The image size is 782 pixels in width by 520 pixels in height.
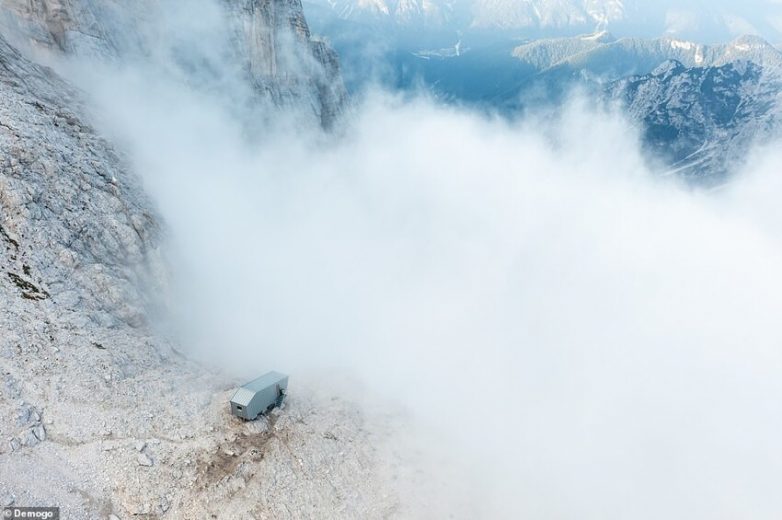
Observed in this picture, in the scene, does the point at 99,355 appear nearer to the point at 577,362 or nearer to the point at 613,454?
the point at 613,454

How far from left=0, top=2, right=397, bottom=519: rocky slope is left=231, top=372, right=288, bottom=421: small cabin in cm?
89

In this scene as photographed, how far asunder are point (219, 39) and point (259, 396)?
57.0 meters

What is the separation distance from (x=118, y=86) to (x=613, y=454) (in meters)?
64.8

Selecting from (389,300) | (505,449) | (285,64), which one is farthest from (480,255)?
(505,449)

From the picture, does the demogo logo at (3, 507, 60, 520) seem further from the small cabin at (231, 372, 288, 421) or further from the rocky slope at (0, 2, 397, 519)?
the small cabin at (231, 372, 288, 421)

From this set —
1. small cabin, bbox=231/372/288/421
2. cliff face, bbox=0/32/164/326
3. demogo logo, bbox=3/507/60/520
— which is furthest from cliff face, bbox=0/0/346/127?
demogo logo, bbox=3/507/60/520

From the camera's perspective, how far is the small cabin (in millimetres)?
32656

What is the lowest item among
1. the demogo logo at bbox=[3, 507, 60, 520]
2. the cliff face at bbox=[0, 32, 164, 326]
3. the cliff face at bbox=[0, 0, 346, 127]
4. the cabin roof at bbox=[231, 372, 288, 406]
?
the demogo logo at bbox=[3, 507, 60, 520]

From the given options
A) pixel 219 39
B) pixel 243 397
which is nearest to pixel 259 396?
pixel 243 397

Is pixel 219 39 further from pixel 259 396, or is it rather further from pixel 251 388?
pixel 259 396

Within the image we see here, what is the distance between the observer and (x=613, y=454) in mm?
48375

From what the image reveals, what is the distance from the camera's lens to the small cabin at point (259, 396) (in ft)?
107

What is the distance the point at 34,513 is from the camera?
23.3m

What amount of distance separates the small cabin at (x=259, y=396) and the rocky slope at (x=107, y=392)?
0.89m
